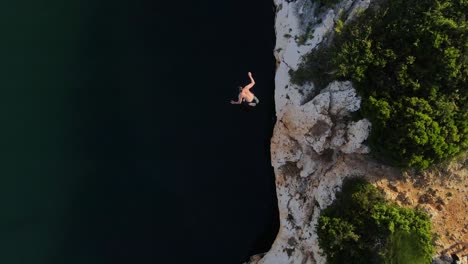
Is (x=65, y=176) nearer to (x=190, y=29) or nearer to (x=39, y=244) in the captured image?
(x=39, y=244)

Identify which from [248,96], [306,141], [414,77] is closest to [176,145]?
[248,96]

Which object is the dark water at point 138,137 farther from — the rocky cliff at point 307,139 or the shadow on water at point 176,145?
the rocky cliff at point 307,139

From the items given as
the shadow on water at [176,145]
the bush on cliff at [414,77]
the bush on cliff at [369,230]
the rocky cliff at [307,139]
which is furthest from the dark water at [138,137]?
the bush on cliff at [414,77]

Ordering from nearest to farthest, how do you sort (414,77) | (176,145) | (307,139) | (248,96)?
(414,77)
(307,139)
(248,96)
(176,145)

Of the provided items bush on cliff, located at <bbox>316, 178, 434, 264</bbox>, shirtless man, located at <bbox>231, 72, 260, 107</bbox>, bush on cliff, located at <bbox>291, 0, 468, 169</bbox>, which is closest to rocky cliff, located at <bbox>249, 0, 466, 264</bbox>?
bush on cliff, located at <bbox>316, 178, 434, 264</bbox>

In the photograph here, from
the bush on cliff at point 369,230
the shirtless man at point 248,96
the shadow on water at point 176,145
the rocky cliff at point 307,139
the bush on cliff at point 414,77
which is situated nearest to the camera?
the bush on cliff at point 414,77

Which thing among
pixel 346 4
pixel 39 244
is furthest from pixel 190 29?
pixel 39 244

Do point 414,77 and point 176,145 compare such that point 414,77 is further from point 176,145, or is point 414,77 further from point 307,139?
point 176,145
